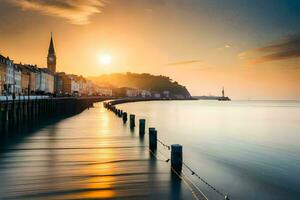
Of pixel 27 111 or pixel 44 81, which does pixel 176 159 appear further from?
pixel 44 81

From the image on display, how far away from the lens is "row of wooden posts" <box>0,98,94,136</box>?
3825 cm

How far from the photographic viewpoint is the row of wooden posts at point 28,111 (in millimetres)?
38250

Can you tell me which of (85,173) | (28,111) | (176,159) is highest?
(28,111)

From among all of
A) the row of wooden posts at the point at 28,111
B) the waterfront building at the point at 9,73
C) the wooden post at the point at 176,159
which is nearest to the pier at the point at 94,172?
the wooden post at the point at 176,159

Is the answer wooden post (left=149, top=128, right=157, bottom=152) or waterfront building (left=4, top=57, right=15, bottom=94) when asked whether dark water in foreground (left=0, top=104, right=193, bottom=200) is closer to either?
wooden post (left=149, top=128, right=157, bottom=152)

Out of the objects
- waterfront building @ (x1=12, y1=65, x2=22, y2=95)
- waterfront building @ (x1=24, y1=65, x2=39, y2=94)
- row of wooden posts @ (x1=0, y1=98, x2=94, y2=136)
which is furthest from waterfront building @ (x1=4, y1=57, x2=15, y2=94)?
row of wooden posts @ (x1=0, y1=98, x2=94, y2=136)

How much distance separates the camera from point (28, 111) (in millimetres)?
52219

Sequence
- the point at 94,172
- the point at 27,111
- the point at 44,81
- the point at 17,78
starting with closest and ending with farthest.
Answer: the point at 94,172
the point at 27,111
the point at 17,78
the point at 44,81

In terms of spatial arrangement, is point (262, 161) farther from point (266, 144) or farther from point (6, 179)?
point (6, 179)

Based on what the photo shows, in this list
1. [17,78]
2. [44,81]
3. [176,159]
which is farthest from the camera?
[44,81]

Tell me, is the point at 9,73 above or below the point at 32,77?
below

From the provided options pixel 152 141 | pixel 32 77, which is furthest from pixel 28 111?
pixel 32 77

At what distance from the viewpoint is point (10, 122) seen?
4241 centimetres

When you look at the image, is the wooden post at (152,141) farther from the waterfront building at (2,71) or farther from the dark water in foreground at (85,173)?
the waterfront building at (2,71)
